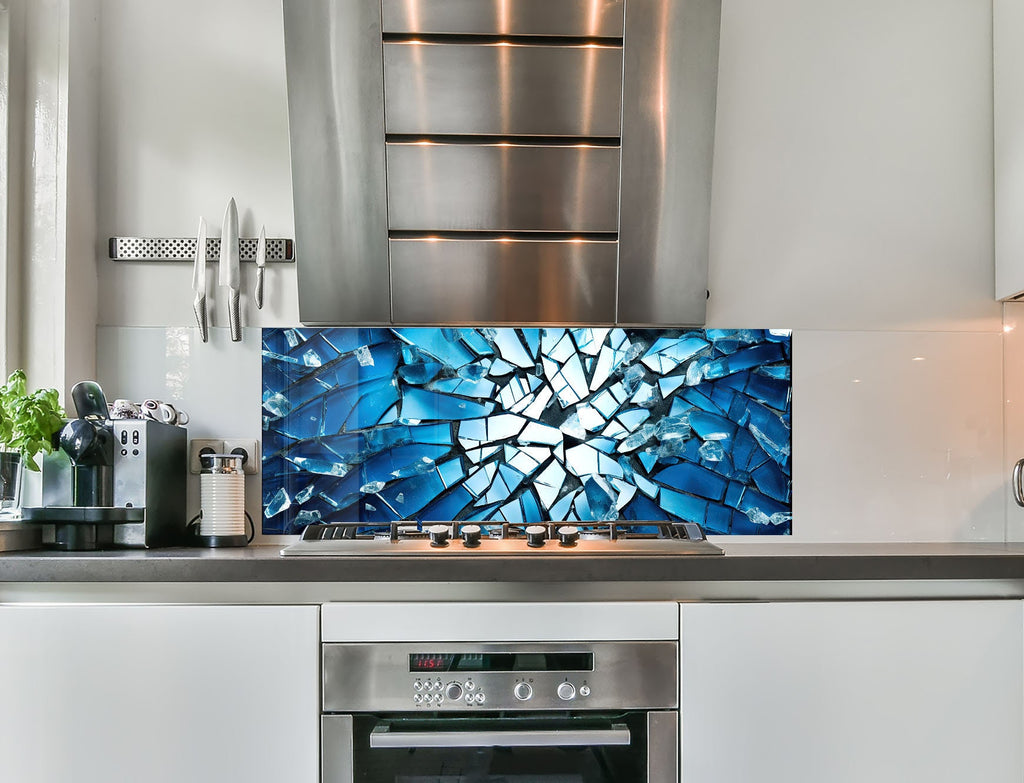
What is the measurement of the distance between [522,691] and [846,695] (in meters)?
0.61

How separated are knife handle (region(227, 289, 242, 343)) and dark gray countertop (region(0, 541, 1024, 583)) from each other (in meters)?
0.66

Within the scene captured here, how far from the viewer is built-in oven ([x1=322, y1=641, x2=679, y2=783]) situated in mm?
1528

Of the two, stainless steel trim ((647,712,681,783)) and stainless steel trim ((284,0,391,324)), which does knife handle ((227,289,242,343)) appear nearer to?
stainless steel trim ((284,0,391,324))

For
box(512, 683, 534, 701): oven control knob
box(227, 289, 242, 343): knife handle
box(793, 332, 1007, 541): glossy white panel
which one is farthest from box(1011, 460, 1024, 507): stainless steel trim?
box(227, 289, 242, 343): knife handle

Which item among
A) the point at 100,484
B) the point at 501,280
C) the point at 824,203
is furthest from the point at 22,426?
the point at 824,203

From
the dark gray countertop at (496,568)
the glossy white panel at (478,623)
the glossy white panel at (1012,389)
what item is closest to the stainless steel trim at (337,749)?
the glossy white panel at (478,623)

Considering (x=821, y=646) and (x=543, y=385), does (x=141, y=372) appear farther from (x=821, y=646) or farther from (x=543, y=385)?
(x=821, y=646)

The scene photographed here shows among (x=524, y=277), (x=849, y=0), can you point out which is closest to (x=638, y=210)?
(x=524, y=277)

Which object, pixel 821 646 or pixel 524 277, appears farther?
pixel 524 277

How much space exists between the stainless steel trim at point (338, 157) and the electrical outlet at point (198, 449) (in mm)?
404

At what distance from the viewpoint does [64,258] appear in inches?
77.8

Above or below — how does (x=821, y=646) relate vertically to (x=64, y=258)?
below

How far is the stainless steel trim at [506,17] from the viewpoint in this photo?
188 cm

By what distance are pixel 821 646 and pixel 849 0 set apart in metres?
1.64
